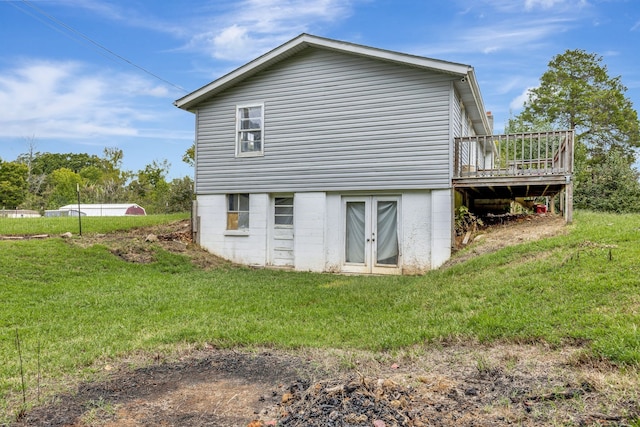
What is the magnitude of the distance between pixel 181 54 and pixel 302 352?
16.4 m

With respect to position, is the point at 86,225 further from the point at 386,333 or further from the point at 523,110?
the point at 523,110

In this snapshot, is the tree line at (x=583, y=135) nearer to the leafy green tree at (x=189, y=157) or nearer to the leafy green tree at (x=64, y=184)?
the leafy green tree at (x=189, y=157)

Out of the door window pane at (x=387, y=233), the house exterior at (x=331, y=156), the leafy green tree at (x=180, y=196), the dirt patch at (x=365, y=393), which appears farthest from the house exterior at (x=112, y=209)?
the dirt patch at (x=365, y=393)

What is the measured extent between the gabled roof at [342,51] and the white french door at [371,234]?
3.35 m

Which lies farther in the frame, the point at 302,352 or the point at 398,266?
the point at 398,266

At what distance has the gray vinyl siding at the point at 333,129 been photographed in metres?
10.1

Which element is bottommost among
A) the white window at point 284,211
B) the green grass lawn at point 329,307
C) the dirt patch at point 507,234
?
the green grass lawn at point 329,307

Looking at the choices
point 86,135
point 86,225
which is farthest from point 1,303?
point 86,135

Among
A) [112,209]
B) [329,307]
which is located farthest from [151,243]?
[112,209]

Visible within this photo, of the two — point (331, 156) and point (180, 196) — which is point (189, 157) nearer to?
point (180, 196)

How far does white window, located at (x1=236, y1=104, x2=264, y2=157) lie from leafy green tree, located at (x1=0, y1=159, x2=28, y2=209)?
121 ft

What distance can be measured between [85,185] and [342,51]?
132 feet

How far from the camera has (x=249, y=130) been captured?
12086 millimetres

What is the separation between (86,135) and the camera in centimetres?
4219
